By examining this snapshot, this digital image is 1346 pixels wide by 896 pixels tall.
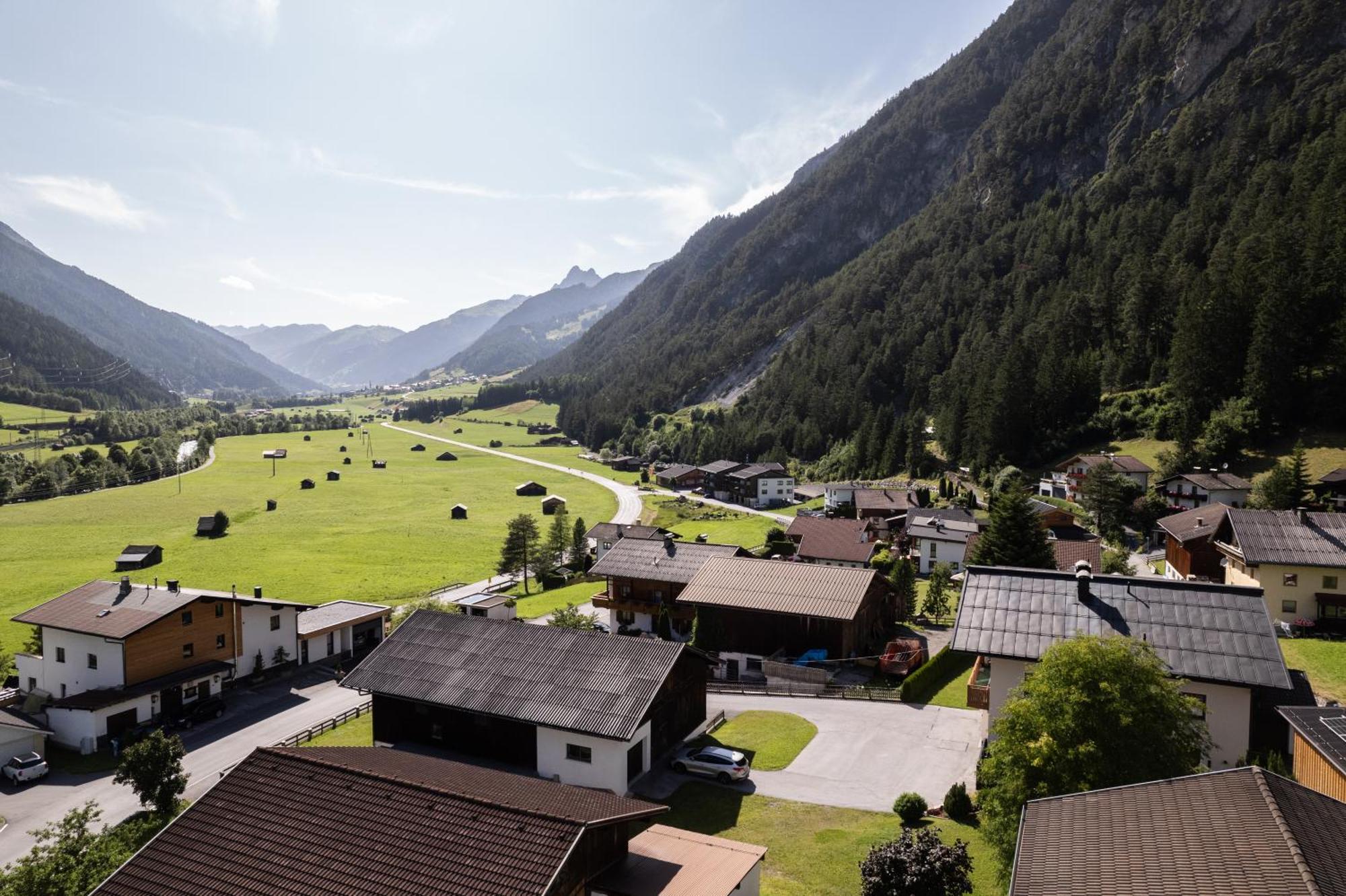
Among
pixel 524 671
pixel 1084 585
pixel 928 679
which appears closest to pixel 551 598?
pixel 524 671

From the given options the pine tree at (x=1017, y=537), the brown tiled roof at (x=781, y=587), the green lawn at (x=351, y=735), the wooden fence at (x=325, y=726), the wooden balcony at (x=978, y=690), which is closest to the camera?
the wooden balcony at (x=978, y=690)

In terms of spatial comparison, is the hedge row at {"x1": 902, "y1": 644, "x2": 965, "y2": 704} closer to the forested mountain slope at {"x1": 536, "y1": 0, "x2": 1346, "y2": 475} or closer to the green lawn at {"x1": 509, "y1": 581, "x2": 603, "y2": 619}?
the green lawn at {"x1": 509, "y1": 581, "x2": 603, "y2": 619}

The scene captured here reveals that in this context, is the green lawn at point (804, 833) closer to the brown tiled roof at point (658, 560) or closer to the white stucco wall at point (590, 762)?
the white stucco wall at point (590, 762)

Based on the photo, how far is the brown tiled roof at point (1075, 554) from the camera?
58125 millimetres

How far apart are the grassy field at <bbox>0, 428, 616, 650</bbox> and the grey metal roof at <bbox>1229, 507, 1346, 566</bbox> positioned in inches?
2580

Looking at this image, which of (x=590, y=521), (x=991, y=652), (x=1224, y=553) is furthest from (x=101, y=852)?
(x=590, y=521)

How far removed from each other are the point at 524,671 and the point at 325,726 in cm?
1397

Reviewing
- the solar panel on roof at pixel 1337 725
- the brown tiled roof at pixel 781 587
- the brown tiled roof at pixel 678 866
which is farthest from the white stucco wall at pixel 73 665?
the solar panel on roof at pixel 1337 725

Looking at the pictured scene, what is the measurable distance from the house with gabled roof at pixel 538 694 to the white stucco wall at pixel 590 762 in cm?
4

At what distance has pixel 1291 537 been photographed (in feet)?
151

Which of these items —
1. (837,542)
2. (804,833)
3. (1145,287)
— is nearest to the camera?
(804,833)

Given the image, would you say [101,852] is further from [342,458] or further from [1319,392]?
[342,458]

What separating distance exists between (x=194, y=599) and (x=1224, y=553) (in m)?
69.3

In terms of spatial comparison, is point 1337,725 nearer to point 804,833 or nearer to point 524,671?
point 804,833
